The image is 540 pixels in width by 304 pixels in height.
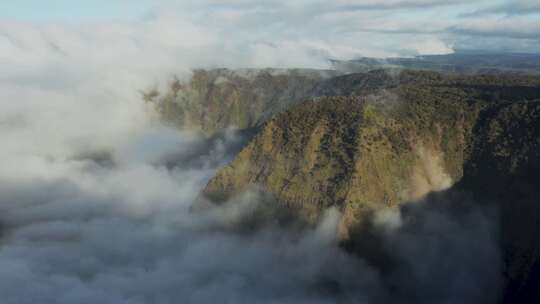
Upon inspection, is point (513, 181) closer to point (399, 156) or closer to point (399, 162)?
point (399, 162)

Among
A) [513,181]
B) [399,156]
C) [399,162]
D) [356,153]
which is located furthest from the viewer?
[399,156]

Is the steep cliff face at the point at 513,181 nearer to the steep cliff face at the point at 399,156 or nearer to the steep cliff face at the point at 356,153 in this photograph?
the steep cliff face at the point at 399,156

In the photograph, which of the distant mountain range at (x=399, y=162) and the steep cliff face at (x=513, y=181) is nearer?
the steep cliff face at (x=513, y=181)

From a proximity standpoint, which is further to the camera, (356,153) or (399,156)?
(399,156)

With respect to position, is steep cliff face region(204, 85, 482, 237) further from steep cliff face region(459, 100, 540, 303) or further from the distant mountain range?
steep cliff face region(459, 100, 540, 303)

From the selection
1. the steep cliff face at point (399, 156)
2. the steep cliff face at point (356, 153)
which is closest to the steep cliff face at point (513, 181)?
the steep cliff face at point (399, 156)

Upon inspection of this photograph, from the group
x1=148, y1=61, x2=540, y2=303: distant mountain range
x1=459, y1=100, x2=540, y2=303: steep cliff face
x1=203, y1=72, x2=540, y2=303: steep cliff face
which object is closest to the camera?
x1=459, y1=100, x2=540, y2=303: steep cliff face

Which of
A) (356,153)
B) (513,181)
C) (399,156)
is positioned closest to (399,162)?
(399,156)

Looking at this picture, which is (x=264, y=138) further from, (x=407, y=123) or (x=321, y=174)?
(x=407, y=123)

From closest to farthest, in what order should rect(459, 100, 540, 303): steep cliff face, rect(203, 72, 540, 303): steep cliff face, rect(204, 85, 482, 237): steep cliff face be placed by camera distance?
rect(459, 100, 540, 303): steep cliff face < rect(203, 72, 540, 303): steep cliff face < rect(204, 85, 482, 237): steep cliff face

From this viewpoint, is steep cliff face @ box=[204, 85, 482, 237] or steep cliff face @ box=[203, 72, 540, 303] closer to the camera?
steep cliff face @ box=[203, 72, 540, 303]

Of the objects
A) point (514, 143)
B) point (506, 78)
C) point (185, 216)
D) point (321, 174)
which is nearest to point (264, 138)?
point (321, 174)

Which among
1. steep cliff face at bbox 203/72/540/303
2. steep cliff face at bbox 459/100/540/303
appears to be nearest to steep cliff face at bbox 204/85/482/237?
steep cliff face at bbox 203/72/540/303
